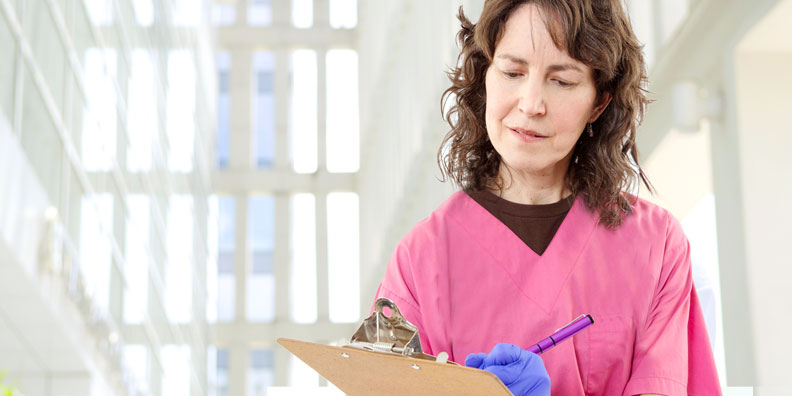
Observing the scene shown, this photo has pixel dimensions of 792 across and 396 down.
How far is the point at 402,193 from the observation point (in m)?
18.1

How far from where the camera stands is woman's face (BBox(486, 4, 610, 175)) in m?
2.09

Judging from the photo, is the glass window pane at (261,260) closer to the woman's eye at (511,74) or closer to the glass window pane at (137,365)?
the glass window pane at (137,365)

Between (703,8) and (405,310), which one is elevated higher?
(703,8)

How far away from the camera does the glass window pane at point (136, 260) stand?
49.9 ft

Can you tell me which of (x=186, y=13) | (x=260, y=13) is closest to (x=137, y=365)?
(x=186, y=13)

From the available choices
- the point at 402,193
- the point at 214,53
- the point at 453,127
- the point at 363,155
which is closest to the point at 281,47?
the point at 214,53

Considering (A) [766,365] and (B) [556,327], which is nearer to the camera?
(B) [556,327]

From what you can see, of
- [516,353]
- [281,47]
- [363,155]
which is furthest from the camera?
[281,47]

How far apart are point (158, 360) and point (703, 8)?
14.0m

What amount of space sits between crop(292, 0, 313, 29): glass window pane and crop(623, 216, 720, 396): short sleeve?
27072mm

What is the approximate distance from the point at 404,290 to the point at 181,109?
20.2m

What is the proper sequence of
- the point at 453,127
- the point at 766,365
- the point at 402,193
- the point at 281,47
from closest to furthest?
the point at 453,127 → the point at 766,365 → the point at 402,193 → the point at 281,47

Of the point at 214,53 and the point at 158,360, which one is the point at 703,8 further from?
the point at 214,53

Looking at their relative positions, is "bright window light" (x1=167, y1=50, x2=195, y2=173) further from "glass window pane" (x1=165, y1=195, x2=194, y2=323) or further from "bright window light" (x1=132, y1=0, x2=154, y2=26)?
"bright window light" (x1=132, y1=0, x2=154, y2=26)
